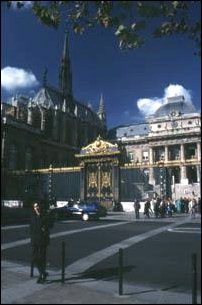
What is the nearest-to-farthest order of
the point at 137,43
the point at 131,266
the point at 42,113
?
the point at 137,43 → the point at 131,266 → the point at 42,113

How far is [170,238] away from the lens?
14391mm

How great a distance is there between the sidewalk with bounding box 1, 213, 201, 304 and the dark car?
52.4 ft

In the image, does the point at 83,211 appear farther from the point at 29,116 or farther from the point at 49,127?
the point at 49,127

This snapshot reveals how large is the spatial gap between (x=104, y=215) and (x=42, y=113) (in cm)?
4580

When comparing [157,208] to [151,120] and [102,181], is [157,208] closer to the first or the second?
[102,181]

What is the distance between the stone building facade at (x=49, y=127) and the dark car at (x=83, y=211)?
21.3m

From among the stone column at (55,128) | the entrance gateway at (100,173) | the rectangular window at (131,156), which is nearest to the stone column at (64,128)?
the stone column at (55,128)

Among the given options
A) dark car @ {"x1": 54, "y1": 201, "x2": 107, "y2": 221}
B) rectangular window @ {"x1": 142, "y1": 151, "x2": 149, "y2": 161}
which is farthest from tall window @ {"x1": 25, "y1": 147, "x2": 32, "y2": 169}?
dark car @ {"x1": 54, "y1": 201, "x2": 107, "y2": 221}

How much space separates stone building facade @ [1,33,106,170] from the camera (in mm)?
55594

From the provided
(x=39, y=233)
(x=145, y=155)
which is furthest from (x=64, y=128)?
(x=39, y=233)

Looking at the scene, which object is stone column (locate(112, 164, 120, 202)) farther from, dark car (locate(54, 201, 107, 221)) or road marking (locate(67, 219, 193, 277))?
road marking (locate(67, 219, 193, 277))

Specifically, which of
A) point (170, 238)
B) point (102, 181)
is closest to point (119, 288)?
point (170, 238)

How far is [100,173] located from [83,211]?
6753 millimetres

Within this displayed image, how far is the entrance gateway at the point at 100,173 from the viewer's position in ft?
99.6
